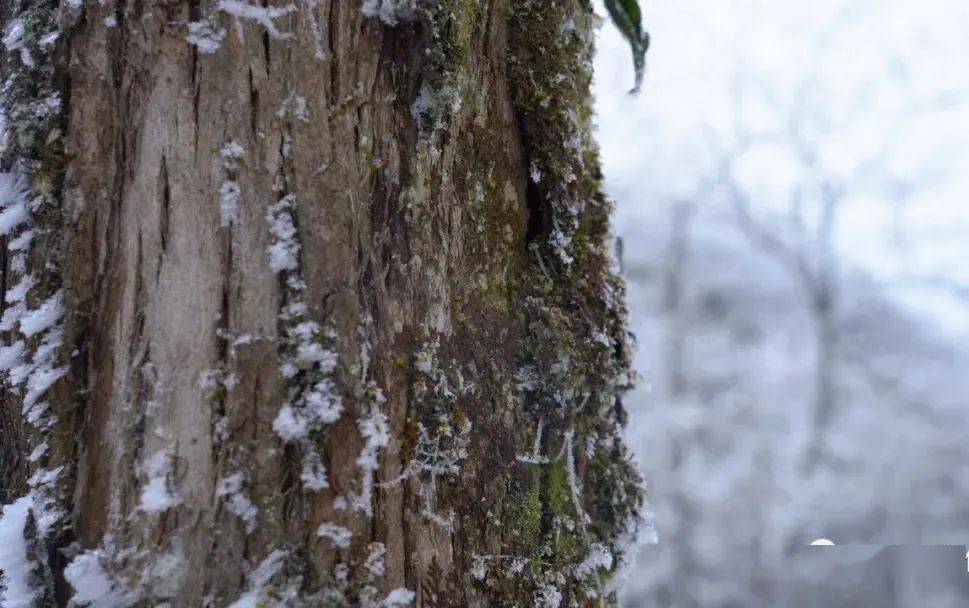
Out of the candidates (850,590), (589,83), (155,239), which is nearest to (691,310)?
(850,590)

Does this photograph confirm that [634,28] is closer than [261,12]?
No

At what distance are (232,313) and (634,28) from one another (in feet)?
1.91

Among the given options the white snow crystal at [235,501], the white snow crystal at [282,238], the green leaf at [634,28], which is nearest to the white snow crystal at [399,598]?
the white snow crystal at [235,501]

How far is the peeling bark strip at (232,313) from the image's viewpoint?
425 millimetres

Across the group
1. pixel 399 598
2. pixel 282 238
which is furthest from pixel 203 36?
pixel 399 598

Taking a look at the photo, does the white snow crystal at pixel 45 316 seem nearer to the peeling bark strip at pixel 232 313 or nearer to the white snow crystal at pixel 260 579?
the peeling bark strip at pixel 232 313

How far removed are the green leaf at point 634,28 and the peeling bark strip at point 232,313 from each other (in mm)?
308

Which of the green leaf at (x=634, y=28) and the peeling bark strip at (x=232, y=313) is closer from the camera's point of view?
the peeling bark strip at (x=232, y=313)

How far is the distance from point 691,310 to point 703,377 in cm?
59

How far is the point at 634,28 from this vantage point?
0.75m

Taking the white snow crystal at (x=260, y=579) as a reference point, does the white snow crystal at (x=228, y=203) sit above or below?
above

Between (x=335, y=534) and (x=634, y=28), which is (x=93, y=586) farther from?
(x=634, y=28)

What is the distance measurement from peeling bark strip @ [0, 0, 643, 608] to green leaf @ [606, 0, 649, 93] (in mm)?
308

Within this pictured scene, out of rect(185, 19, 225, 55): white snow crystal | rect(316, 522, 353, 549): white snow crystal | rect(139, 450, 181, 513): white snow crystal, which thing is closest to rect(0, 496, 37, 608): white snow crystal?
rect(139, 450, 181, 513): white snow crystal
